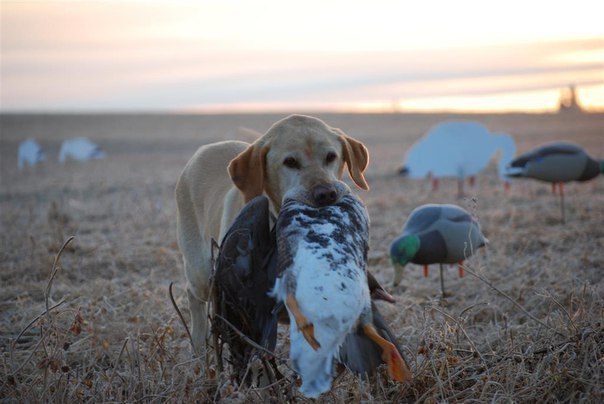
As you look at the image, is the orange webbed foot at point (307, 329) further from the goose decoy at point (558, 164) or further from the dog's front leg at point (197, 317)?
the goose decoy at point (558, 164)

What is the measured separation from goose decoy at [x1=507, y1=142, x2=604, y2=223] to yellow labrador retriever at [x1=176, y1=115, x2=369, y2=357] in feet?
14.1

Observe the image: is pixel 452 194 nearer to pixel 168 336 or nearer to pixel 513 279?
pixel 513 279

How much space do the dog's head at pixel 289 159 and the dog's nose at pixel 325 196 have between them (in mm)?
285

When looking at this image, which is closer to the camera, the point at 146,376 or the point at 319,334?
Answer: the point at 319,334

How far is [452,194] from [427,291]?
6089 mm

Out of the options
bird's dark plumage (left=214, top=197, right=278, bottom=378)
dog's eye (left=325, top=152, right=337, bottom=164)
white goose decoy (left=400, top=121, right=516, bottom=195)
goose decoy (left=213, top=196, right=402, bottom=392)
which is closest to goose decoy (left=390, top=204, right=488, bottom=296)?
dog's eye (left=325, top=152, right=337, bottom=164)

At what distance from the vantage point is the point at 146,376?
3.39 m

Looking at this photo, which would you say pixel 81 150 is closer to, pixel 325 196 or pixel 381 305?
pixel 381 305

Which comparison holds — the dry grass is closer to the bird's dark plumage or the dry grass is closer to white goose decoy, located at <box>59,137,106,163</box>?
the bird's dark plumage

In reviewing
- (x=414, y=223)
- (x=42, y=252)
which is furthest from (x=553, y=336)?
(x=42, y=252)

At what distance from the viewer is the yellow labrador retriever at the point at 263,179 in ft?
11.5

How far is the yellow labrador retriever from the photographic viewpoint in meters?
3.52

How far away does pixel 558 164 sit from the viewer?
740 centimetres

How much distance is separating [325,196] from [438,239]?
214cm
